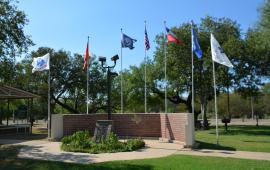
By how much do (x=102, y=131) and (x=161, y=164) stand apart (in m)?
6.55

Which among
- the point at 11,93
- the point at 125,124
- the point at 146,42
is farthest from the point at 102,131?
the point at 11,93

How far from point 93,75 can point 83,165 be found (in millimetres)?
31417

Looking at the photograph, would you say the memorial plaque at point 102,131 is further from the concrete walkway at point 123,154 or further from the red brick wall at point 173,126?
the red brick wall at point 173,126

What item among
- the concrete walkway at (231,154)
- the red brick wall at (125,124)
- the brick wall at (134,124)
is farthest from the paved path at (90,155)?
the red brick wall at (125,124)

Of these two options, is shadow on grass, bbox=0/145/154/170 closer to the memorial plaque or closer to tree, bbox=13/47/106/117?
the memorial plaque

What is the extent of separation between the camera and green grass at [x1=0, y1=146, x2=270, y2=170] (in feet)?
39.4

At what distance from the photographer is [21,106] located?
48.8 m

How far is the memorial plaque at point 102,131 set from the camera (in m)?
18.2

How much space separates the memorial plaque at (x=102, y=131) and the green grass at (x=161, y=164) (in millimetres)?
4848

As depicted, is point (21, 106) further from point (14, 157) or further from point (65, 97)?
point (14, 157)

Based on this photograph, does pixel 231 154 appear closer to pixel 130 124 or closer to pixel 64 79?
pixel 130 124

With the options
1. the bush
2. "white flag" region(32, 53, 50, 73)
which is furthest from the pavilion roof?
the bush

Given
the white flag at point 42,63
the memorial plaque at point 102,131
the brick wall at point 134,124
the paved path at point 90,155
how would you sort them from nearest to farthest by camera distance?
1. the paved path at point 90,155
2. the memorial plaque at point 102,131
3. the brick wall at point 134,124
4. the white flag at point 42,63

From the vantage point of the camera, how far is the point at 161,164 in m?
12.5
